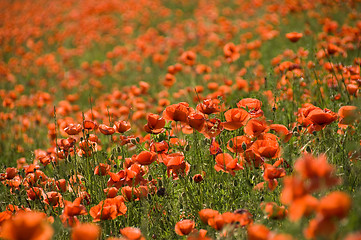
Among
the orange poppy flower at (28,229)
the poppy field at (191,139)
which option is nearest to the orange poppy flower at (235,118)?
the poppy field at (191,139)

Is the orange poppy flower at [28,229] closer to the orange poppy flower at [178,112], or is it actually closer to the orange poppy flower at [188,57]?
the orange poppy flower at [178,112]

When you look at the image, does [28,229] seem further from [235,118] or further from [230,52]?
[230,52]

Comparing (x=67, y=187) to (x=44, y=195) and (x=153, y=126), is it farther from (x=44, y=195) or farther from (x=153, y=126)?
(x=153, y=126)

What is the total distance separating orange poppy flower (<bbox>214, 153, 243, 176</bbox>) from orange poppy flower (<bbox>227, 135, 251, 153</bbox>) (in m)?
0.07

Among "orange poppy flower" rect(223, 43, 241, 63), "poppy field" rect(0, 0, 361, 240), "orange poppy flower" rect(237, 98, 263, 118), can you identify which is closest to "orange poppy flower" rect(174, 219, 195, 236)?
"poppy field" rect(0, 0, 361, 240)

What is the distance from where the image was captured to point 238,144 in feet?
5.89

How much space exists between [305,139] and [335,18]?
4.27 meters

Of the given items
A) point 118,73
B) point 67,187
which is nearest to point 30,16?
point 118,73

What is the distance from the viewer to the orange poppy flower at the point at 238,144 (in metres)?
1.72

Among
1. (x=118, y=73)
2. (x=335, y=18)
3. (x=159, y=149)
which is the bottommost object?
(x=118, y=73)

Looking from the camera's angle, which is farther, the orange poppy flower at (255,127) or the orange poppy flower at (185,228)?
the orange poppy flower at (255,127)

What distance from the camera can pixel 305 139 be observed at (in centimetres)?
202

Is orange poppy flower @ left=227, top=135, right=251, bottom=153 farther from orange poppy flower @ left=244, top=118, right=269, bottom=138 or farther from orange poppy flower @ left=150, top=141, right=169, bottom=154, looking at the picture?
orange poppy flower @ left=150, top=141, right=169, bottom=154

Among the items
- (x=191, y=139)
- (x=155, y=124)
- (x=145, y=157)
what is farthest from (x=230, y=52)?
(x=145, y=157)
